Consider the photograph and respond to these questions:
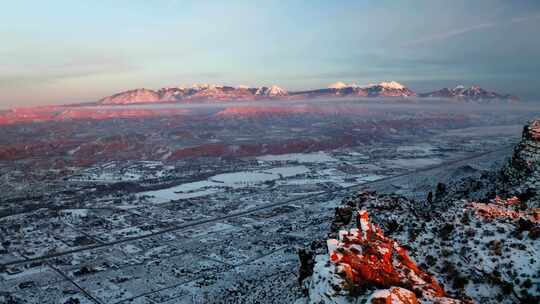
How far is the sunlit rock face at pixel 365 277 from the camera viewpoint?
63.2ft

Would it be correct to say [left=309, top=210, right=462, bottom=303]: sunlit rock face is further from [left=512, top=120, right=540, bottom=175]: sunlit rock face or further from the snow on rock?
[left=512, top=120, right=540, bottom=175]: sunlit rock face

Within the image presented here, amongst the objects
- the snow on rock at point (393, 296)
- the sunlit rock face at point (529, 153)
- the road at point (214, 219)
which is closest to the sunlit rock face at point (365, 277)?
the snow on rock at point (393, 296)

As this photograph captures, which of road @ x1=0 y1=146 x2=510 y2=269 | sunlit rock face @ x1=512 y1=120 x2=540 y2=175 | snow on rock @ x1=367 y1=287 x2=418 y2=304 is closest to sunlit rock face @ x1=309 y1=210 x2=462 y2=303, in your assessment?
snow on rock @ x1=367 y1=287 x2=418 y2=304

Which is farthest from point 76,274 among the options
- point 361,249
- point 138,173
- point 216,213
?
point 138,173

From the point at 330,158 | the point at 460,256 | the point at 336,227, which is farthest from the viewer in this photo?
the point at 330,158

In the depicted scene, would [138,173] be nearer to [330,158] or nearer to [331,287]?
[330,158]

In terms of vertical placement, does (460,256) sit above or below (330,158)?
above

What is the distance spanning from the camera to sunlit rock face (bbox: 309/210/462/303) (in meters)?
19.3

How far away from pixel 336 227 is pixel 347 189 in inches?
2994

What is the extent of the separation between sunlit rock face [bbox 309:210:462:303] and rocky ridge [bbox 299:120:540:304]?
41 millimetres

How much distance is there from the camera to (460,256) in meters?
26.8

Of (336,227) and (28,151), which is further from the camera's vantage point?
(28,151)

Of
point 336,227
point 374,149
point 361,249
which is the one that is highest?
point 361,249

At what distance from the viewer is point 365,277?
814 inches
